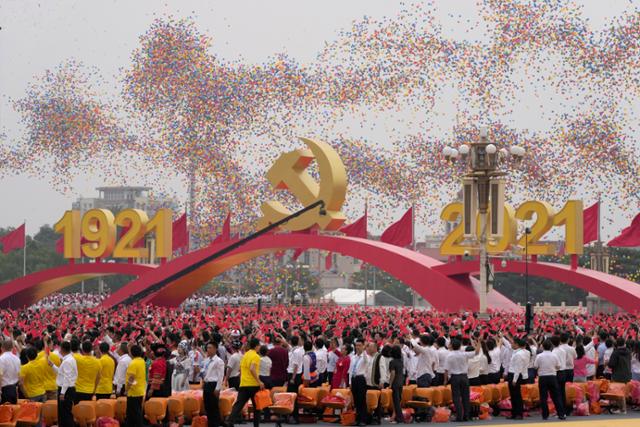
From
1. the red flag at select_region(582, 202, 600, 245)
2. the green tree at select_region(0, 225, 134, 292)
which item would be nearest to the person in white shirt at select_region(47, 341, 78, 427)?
the red flag at select_region(582, 202, 600, 245)

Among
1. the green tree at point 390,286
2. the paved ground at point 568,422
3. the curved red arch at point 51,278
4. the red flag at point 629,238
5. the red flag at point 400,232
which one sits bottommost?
the paved ground at point 568,422

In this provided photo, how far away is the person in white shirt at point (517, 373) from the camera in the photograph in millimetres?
19906

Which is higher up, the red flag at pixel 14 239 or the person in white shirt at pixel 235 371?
the red flag at pixel 14 239

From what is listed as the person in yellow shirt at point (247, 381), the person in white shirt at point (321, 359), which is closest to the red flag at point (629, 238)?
the person in white shirt at point (321, 359)

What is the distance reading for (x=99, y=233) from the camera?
179 feet

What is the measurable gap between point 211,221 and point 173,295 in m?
23.4

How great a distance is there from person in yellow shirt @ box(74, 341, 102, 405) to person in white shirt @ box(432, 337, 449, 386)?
624 cm

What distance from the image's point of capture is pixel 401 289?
12762cm

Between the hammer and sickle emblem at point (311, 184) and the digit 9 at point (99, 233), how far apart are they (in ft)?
31.0

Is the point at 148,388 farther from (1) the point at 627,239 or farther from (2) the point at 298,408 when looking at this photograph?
(1) the point at 627,239

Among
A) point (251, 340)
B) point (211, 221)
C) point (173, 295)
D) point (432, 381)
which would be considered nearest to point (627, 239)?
point (173, 295)

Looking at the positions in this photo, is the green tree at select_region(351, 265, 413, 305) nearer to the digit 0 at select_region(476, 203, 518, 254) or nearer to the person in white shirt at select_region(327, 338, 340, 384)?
the digit 0 at select_region(476, 203, 518, 254)

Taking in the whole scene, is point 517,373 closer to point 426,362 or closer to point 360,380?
point 426,362

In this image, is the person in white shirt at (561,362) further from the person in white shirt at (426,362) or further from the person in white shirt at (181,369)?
the person in white shirt at (181,369)
